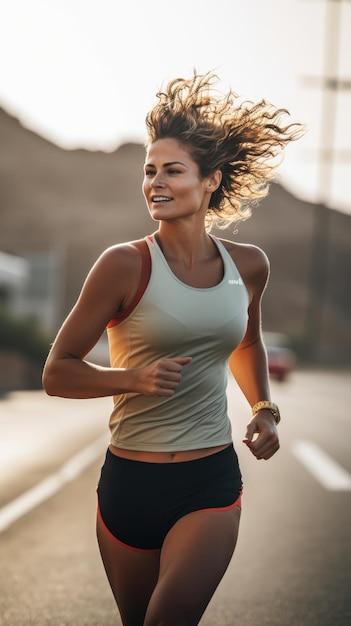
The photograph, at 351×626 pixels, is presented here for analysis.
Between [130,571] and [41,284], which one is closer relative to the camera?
[130,571]

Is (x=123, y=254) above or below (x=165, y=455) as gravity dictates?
above

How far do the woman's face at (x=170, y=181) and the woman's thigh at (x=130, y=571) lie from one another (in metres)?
1.12

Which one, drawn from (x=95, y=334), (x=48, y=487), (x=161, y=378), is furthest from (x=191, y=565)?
(x=48, y=487)

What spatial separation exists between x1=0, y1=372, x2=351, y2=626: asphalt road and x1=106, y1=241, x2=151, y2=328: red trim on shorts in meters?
2.34

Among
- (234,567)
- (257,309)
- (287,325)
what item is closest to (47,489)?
(234,567)

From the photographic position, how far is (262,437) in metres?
3.60

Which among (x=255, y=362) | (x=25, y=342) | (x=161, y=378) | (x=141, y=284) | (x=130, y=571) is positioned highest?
(x=141, y=284)

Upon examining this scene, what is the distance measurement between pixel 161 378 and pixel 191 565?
24.5 inches

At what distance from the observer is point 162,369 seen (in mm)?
3059

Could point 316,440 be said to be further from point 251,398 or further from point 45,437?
point 251,398

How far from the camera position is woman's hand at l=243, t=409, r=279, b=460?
11.6 ft

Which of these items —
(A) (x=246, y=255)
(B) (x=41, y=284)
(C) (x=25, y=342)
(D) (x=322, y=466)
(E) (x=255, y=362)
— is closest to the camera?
(A) (x=246, y=255)

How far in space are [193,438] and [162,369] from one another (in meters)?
0.38

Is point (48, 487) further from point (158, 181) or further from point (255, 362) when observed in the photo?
point (158, 181)
